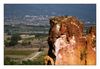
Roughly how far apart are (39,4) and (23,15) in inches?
9.1

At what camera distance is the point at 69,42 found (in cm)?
258

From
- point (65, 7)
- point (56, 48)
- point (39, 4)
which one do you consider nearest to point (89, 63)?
point (56, 48)

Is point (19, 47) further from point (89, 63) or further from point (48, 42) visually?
point (89, 63)

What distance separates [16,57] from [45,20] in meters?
0.55

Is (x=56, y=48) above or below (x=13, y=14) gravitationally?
below

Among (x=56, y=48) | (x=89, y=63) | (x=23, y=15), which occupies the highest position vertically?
(x=23, y=15)

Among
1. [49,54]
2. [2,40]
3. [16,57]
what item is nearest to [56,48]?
[49,54]

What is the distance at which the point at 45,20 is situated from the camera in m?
2.57

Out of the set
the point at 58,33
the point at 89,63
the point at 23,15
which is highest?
the point at 23,15

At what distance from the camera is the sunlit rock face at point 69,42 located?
2564mm

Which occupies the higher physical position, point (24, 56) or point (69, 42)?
point (69, 42)

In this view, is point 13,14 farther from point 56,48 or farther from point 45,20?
point 56,48

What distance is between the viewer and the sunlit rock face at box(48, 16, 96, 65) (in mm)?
2564

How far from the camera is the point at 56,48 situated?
2562mm
